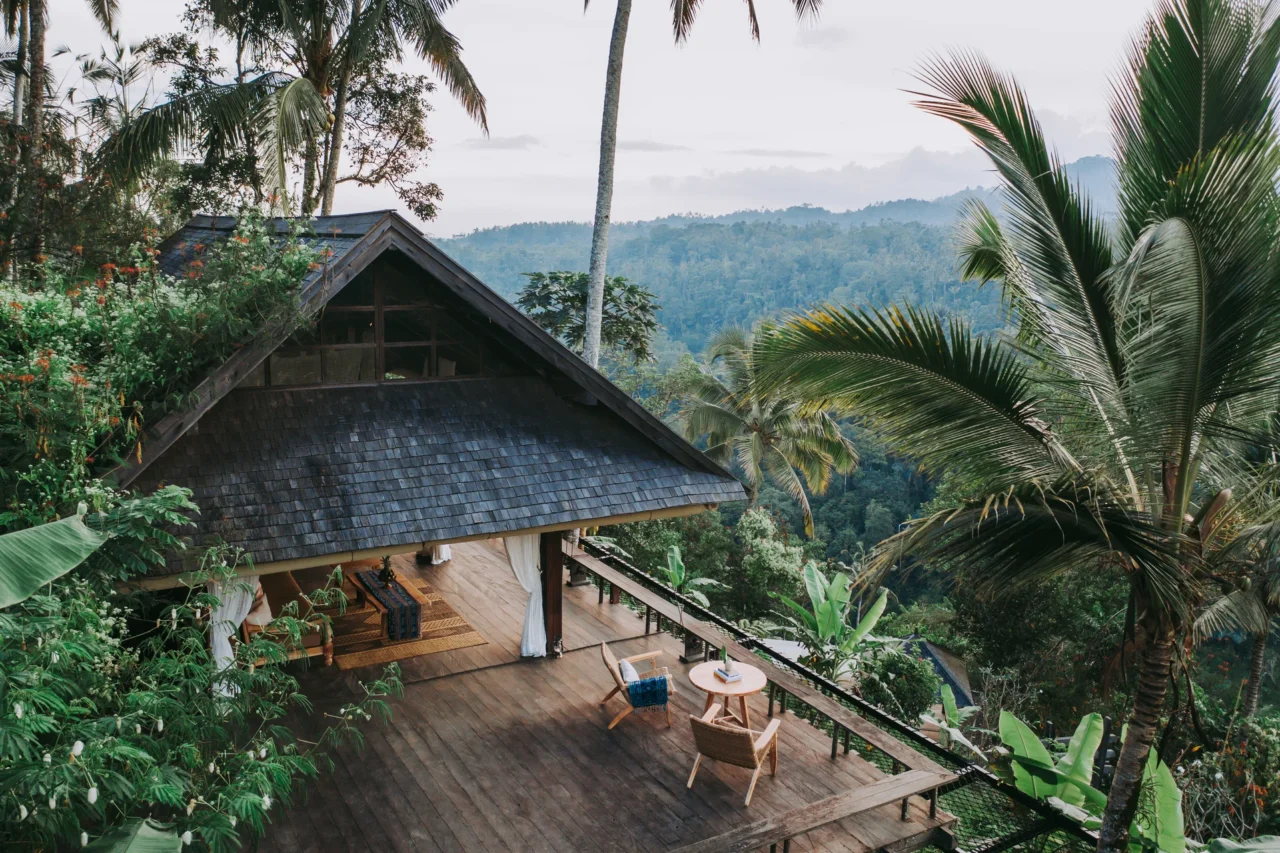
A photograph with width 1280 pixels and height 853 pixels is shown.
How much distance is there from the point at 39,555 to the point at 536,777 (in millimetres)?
4378

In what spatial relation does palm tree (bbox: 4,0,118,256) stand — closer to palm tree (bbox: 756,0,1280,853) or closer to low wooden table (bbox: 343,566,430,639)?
low wooden table (bbox: 343,566,430,639)

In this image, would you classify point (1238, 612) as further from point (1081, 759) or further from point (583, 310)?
point (583, 310)

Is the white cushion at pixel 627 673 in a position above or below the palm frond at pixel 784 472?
above

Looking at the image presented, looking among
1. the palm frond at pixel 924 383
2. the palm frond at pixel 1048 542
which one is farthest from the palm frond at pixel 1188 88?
the palm frond at pixel 1048 542

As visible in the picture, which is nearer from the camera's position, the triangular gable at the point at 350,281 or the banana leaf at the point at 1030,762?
the triangular gable at the point at 350,281

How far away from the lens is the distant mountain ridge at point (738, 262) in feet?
191

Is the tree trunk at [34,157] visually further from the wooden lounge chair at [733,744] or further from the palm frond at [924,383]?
the palm frond at [924,383]

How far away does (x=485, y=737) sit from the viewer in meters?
8.13

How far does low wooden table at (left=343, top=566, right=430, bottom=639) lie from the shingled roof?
2.14 m

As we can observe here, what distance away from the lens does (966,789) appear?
1222 centimetres

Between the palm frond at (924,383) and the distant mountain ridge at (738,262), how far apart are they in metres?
43.2

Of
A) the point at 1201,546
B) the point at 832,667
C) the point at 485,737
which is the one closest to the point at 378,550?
the point at 485,737

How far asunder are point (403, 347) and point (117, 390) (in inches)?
112

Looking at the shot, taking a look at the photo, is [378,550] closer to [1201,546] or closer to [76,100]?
[1201,546]
